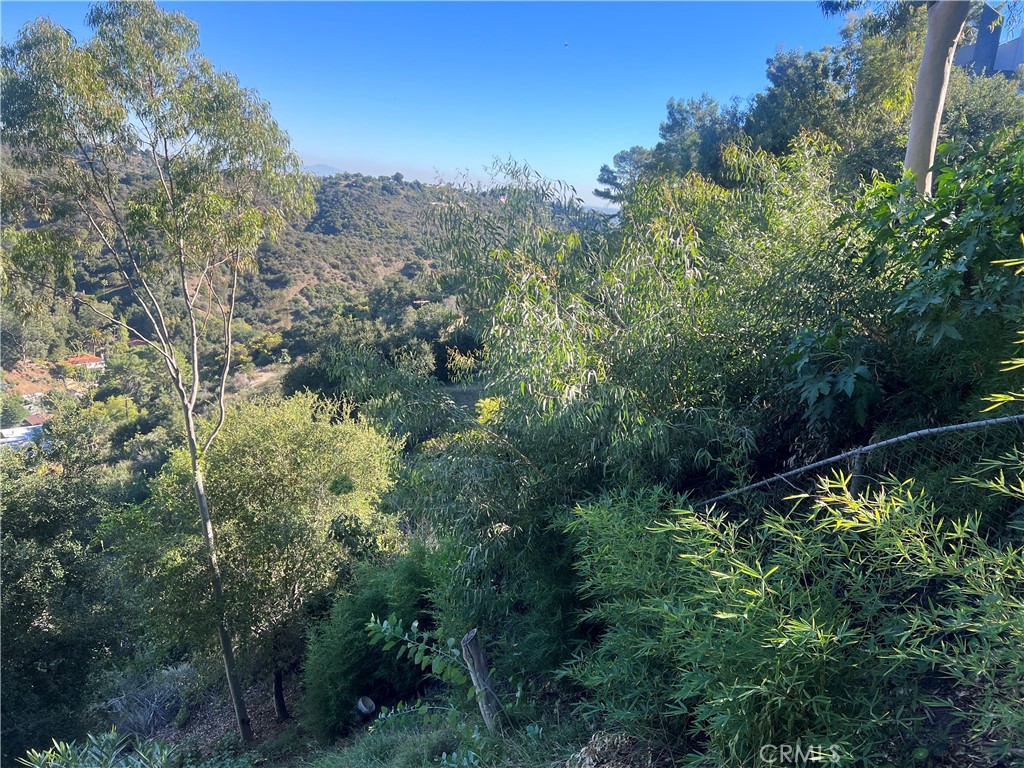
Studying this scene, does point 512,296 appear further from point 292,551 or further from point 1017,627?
point 292,551

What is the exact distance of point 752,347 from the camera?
2.67m

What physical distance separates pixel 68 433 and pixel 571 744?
8454mm

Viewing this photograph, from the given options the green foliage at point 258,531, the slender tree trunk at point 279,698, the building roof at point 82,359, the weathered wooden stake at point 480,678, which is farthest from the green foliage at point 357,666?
the building roof at point 82,359

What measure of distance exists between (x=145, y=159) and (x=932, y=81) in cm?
762

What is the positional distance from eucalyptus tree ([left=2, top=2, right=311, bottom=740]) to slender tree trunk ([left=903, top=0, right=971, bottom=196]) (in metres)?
6.42

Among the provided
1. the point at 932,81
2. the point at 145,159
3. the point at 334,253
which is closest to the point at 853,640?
the point at 932,81

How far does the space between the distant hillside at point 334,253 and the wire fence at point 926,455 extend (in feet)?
78.3

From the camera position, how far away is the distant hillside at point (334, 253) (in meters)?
28.1

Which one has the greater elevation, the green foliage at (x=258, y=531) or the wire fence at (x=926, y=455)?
the wire fence at (x=926, y=455)

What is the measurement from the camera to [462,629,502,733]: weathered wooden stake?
262 cm

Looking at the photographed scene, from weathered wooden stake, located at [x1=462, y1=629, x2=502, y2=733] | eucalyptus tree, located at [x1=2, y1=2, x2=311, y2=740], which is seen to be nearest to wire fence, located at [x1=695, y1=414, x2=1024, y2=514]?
weathered wooden stake, located at [x1=462, y1=629, x2=502, y2=733]

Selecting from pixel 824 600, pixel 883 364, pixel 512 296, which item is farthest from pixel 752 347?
pixel 824 600

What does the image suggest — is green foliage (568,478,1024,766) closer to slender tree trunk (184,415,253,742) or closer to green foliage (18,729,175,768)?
green foliage (18,729,175,768)

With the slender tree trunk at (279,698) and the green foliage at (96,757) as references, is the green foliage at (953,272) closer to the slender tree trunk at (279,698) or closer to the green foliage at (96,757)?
the green foliage at (96,757)
